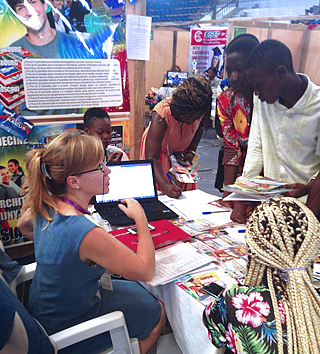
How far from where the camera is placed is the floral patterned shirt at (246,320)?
0.81m

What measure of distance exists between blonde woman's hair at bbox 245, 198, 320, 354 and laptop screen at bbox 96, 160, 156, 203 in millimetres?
1033

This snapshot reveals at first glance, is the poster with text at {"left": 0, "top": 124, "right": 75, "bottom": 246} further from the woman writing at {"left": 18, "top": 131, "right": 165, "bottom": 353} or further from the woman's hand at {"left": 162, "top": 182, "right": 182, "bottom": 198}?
the woman writing at {"left": 18, "top": 131, "right": 165, "bottom": 353}

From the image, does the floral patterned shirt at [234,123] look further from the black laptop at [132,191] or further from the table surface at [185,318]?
the table surface at [185,318]

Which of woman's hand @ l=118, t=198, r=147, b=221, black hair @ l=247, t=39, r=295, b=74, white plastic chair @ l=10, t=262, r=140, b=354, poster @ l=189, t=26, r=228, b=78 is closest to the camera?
white plastic chair @ l=10, t=262, r=140, b=354

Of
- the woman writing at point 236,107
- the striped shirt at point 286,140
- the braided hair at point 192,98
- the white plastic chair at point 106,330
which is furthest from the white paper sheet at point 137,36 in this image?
the white plastic chair at point 106,330

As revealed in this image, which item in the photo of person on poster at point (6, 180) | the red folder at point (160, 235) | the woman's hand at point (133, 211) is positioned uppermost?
the woman's hand at point (133, 211)

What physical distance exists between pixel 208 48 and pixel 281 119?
6612 mm

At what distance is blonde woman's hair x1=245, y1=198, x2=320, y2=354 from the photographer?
2.57 ft

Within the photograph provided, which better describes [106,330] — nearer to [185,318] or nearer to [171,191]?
[185,318]

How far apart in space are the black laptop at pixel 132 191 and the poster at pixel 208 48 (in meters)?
6.17

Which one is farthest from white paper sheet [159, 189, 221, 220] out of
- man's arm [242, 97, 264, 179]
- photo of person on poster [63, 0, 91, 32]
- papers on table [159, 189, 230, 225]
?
photo of person on poster [63, 0, 91, 32]

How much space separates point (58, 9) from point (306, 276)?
7.77ft

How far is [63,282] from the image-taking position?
121 centimetres

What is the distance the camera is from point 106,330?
1.18 meters
